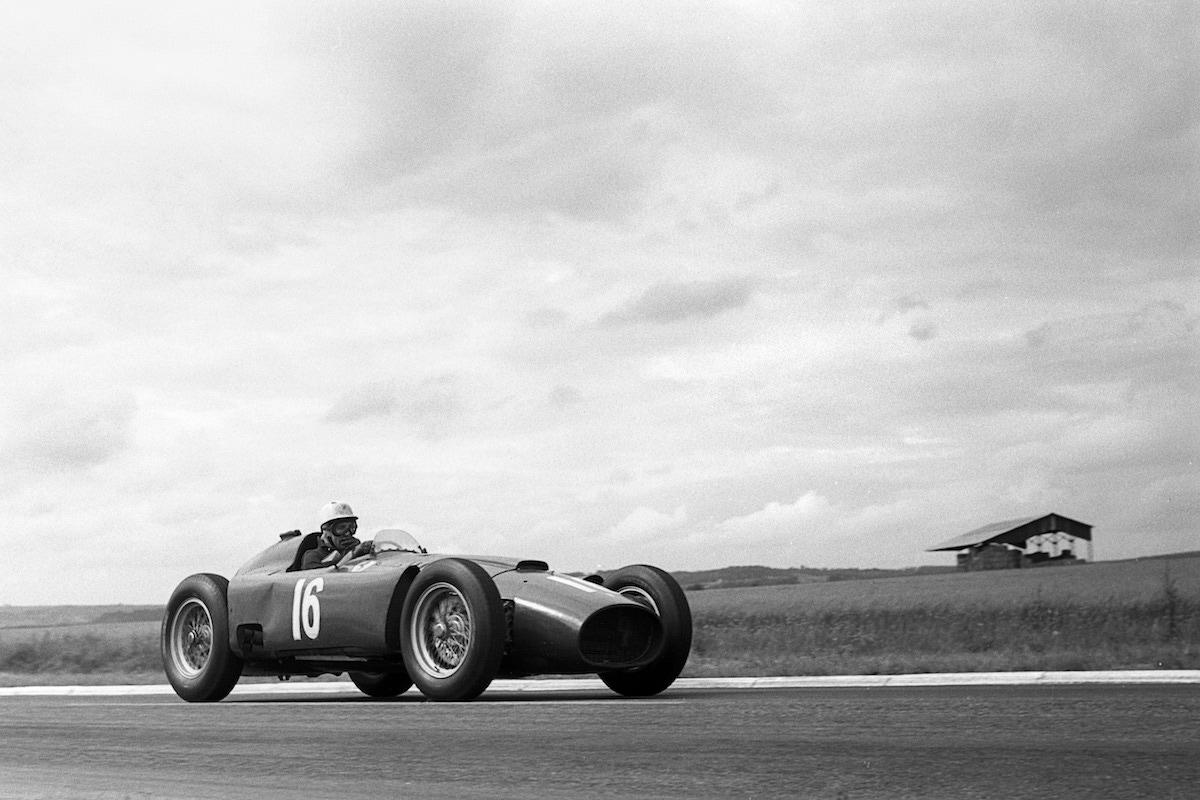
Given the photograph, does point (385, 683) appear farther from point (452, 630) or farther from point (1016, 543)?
point (1016, 543)

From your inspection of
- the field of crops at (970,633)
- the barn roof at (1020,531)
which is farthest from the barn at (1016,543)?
the field of crops at (970,633)

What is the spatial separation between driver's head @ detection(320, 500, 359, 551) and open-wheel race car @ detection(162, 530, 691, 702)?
166 mm

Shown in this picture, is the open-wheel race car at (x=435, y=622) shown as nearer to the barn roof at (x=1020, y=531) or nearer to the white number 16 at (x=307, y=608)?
the white number 16 at (x=307, y=608)

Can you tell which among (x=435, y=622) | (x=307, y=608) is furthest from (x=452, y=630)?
(x=307, y=608)

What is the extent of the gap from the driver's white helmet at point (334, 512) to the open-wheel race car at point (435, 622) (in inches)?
8.2

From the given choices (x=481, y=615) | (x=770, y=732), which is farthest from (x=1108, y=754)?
(x=481, y=615)

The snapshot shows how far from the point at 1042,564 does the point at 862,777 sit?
58.8 metres

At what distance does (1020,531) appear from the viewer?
3071 inches

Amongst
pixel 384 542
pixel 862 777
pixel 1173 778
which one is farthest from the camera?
pixel 384 542

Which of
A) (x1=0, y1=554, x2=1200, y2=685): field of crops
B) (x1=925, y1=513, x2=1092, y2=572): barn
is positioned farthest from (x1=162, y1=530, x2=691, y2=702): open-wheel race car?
(x1=925, y1=513, x2=1092, y2=572): barn

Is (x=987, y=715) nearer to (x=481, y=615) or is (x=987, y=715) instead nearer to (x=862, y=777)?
(x=862, y=777)

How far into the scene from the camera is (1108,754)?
17.3 feet

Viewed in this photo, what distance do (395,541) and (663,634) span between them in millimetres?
2770

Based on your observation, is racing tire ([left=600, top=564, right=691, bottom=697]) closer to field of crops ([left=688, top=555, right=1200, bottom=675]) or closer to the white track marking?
the white track marking
